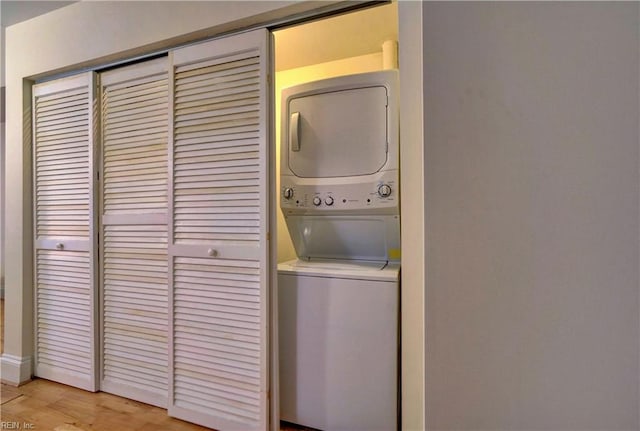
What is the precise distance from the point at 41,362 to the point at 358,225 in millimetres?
2337

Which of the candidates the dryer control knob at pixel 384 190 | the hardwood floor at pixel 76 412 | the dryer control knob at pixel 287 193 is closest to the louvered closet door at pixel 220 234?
the hardwood floor at pixel 76 412

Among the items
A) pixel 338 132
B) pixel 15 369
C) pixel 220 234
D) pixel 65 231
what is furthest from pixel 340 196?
pixel 15 369

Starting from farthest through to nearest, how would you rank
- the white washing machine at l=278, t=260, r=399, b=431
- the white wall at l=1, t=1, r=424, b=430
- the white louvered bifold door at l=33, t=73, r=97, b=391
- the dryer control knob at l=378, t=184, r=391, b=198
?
the white louvered bifold door at l=33, t=73, r=97, b=391
the dryer control knob at l=378, t=184, r=391, b=198
the white washing machine at l=278, t=260, r=399, b=431
the white wall at l=1, t=1, r=424, b=430

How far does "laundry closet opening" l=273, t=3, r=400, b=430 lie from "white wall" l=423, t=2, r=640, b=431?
0.65m

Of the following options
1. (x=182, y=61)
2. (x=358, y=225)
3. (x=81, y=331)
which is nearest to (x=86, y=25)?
(x=182, y=61)

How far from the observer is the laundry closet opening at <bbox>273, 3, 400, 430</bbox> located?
55.4 inches

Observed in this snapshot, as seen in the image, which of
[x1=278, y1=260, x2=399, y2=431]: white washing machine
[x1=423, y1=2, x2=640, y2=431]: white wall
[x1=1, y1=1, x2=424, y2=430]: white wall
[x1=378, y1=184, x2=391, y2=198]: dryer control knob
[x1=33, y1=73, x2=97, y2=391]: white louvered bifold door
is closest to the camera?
[x1=423, y1=2, x2=640, y2=431]: white wall

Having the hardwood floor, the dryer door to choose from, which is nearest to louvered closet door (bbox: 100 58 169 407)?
the hardwood floor

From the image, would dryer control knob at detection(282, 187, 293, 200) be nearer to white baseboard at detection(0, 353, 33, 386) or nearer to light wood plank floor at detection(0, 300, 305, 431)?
light wood plank floor at detection(0, 300, 305, 431)

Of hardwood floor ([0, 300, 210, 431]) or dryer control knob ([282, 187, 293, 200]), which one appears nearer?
hardwood floor ([0, 300, 210, 431])

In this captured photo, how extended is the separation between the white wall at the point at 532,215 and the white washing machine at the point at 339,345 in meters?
0.64

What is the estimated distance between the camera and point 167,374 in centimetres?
170

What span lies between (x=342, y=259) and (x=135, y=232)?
1244 mm

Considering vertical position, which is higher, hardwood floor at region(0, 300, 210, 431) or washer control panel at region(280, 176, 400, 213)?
washer control panel at region(280, 176, 400, 213)
